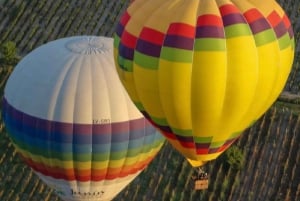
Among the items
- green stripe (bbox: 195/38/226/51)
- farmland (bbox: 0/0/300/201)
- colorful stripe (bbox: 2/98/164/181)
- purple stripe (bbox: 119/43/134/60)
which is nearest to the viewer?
green stripe (bbox: 195/38/226/51)

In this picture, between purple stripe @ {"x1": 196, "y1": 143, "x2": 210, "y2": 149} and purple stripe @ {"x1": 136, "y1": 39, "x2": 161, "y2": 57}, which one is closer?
purple stripe @ {"x1": 136, "y1": 39, "x2": 161, "y2": 57}

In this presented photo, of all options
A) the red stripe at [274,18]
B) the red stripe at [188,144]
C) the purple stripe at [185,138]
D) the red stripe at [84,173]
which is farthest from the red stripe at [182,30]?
the red stripe at [84,173]

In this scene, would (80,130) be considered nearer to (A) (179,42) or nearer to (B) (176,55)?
(B) (176,55)

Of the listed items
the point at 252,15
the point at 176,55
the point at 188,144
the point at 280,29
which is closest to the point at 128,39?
the point at 176,55

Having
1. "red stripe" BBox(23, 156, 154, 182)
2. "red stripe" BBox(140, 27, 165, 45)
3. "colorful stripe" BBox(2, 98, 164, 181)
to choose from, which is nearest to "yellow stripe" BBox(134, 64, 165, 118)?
"red stripe" BBox(140, 27, 165, 45)

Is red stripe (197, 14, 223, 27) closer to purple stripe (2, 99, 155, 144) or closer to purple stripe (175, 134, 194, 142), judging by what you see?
purple stripe (175, 134, 194, 142)

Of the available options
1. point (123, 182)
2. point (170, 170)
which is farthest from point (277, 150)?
point (123, 182)
